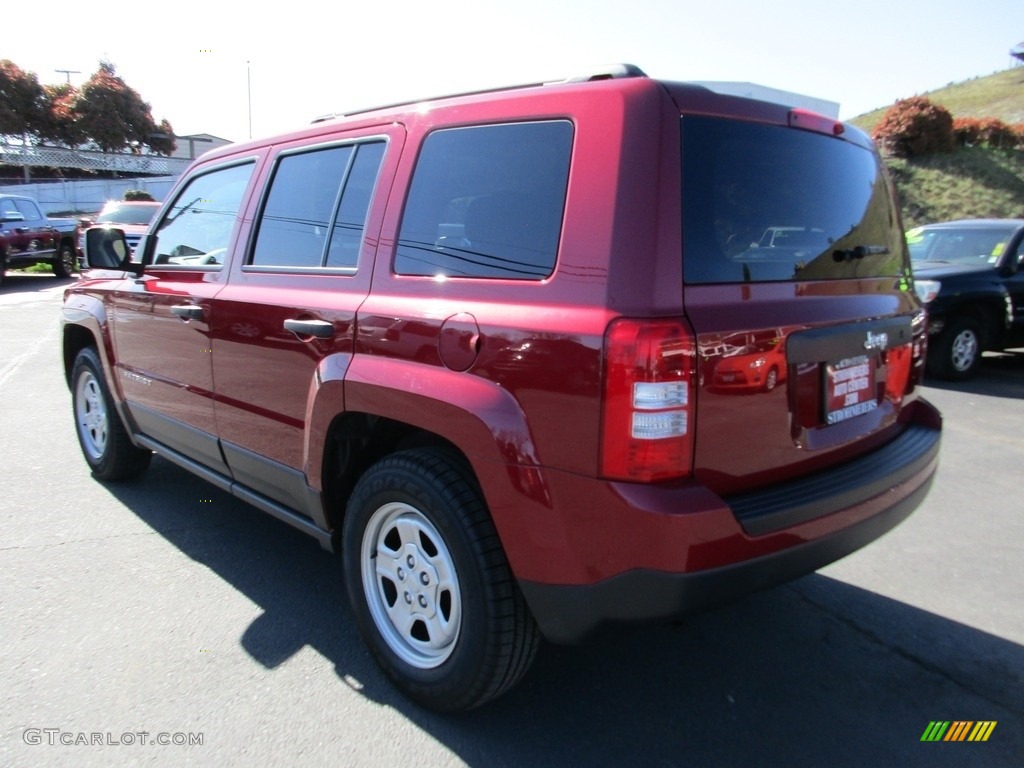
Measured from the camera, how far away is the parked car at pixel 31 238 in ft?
52.0

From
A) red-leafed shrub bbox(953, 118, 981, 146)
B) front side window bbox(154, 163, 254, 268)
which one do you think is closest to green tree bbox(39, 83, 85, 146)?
red-leafed shrub bbox(953, 118, 981, 146)

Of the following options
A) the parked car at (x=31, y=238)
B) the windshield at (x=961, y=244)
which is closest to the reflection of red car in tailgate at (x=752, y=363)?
the windshield at (x=961, y=244)

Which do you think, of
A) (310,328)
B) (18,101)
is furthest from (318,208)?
(18,101)

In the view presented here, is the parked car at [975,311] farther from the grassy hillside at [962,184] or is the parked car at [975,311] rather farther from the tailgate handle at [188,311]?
the grassy hillside at [962,184]

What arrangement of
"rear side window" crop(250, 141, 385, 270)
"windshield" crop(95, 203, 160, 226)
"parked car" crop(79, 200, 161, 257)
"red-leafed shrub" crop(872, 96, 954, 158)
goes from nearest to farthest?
"rear side window" crop(250, 141, 385, 270) → "parked car" crop(79, 200, 161, 257) → "windshield" crop(95, 203, 160, 226) → "red-leafed shrub" crop(872, 96, 954, 158)

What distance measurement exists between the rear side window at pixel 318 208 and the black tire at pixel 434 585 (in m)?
0.90

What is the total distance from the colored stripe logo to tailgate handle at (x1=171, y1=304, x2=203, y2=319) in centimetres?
327

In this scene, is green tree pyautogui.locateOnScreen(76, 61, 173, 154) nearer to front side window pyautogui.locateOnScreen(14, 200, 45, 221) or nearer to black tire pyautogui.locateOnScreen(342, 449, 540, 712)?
front side window pyautogui.locateOnScreen(14, 200, 45, 221)

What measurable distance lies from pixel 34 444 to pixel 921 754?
5738 millimetres

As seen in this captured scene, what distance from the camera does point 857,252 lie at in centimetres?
270

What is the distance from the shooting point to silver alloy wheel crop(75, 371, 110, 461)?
4812 mm

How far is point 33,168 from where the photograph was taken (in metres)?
37.2

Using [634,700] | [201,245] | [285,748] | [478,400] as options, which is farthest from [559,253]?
[201,245]

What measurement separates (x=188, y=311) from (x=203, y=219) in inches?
23.0
